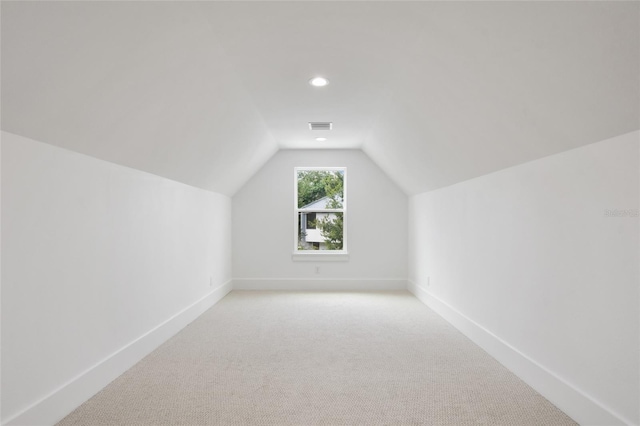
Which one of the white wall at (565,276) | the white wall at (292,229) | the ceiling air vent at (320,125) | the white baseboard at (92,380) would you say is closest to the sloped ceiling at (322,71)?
the white wall at (565,276)

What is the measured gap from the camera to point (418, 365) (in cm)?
349

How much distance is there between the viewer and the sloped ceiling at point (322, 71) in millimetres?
1914

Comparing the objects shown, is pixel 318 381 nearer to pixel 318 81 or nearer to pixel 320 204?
pixel 318 81

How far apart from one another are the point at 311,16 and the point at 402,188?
16.0 ft

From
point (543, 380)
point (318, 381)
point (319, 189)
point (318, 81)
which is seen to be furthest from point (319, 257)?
point (543, 380)

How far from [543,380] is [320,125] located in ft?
12.0

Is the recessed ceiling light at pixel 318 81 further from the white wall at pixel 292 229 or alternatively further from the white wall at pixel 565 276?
the white wall at pixel 292 229

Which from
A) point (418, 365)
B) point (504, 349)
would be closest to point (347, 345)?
point (418, 365)

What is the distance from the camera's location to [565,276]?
2688mm

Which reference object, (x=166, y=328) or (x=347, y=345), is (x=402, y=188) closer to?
(x=347, y=345)

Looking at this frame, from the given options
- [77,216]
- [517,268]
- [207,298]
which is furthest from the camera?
[207,298]

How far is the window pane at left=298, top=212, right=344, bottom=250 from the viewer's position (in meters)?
7.46

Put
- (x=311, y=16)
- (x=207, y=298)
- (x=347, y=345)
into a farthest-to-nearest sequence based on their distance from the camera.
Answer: (x=207, y=298) → (x=347, y=345) → (x=311, y=16)

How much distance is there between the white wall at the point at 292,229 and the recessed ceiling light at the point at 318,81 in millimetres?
3564
